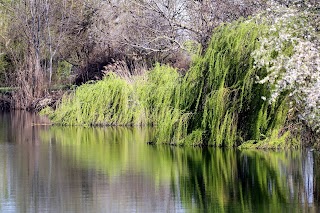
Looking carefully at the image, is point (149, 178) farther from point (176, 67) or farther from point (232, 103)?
point (176, 67)

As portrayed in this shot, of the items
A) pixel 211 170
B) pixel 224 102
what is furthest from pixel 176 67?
pixel 211 170

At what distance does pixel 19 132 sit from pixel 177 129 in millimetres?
6597

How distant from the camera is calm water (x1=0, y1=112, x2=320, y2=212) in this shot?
985 centimetres

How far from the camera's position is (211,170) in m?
13.2

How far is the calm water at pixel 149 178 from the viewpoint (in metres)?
9.85

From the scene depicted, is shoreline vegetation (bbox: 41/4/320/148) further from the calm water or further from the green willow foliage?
the calm water

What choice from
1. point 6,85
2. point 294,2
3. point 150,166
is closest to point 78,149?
point 150,166

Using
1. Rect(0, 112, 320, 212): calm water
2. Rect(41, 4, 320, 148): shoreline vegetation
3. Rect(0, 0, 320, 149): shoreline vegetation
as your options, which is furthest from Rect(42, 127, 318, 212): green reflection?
Rect(0, 0, 320, 149): shoreline vegetation

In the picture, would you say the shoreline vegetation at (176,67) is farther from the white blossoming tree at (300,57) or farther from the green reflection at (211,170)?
the green reflection at (211,170)

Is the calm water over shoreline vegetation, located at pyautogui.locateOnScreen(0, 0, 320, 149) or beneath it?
beneath

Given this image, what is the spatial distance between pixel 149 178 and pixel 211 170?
1537mm

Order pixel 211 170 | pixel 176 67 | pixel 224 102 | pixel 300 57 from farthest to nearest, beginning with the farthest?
1. pixel 176 67
2. pixel 224 102
3. pixel 211 170
4. pixel 300 57

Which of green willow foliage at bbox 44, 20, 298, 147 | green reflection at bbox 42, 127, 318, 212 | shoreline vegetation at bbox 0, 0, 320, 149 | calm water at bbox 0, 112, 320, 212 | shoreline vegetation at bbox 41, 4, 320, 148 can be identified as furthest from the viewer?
green willow foliage at bbox 44, 20, 298, 147

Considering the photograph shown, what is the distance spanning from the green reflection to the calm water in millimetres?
11
